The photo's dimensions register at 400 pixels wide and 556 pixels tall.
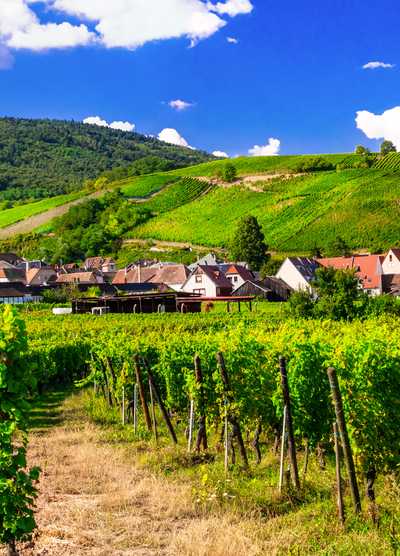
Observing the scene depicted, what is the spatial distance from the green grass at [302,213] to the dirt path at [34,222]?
3573cm

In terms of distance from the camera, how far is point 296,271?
82.8m

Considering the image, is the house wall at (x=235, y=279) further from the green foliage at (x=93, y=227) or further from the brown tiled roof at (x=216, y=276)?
the green foliage at (x=93, y=227)

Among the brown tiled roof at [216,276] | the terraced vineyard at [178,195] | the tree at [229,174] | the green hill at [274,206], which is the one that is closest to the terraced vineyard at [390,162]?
the green hill at [274,206]

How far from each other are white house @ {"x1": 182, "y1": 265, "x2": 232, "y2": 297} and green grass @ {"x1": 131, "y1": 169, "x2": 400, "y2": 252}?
22.4 meters

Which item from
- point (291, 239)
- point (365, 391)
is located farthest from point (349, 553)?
point (291, 239)

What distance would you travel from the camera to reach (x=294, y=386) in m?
11.9

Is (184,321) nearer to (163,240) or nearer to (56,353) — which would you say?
(56,353)

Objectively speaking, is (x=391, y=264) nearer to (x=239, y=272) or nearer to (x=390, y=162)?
(x=239, y=272)

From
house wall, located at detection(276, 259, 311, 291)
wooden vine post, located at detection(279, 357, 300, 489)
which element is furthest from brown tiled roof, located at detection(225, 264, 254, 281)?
wooden vine post, located at detection(279, 357, 300, 489)

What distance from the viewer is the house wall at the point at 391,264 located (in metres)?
83.9

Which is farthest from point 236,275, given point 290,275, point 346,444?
point 346,444

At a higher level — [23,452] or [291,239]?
[291,239]

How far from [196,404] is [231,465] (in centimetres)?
225

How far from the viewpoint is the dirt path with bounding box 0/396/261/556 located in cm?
854
